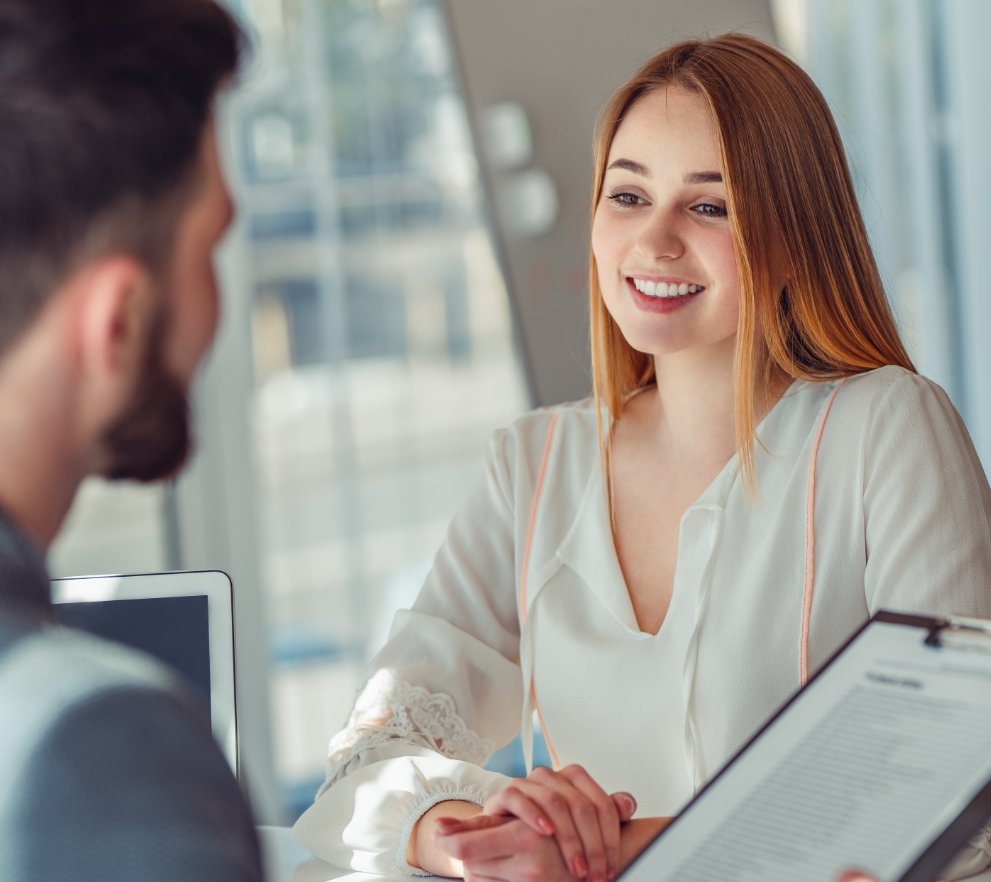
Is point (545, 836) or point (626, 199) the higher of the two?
point (626, 199)

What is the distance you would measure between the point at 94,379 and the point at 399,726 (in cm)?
96

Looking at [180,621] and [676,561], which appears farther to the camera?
[676,561]

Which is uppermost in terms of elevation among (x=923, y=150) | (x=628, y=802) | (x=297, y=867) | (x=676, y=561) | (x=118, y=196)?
(x=923, y=150)

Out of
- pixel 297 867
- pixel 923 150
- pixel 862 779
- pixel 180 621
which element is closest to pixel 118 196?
pixel 862 779

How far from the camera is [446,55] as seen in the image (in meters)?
3.12

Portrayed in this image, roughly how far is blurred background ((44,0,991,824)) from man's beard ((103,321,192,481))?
241 centimetres

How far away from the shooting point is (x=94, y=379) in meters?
0.58

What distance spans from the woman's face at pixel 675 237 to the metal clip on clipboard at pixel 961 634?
0.70 m

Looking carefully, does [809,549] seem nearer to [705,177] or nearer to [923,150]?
[705,177]

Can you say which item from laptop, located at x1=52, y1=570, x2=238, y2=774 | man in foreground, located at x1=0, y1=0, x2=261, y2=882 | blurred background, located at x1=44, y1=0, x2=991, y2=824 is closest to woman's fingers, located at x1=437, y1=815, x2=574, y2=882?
laptop, located at x1=52, y1=570, x2=238, y2=774

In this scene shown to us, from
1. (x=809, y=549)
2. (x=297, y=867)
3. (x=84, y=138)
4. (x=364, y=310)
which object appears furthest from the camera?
(x=364, y=310)

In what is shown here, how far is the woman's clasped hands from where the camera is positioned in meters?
1.15

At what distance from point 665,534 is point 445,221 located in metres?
1.78

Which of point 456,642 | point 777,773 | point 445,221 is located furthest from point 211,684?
point 445,221
